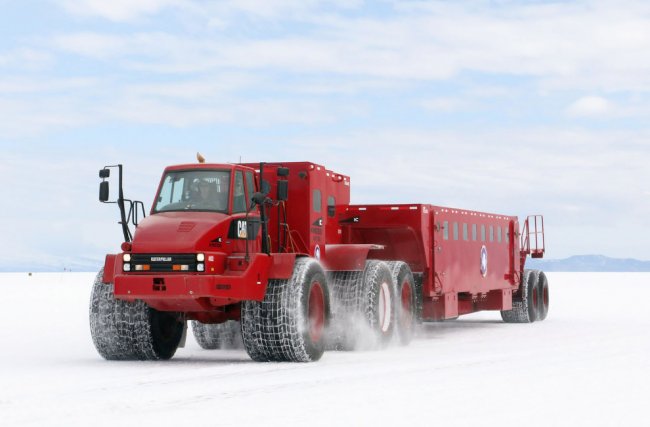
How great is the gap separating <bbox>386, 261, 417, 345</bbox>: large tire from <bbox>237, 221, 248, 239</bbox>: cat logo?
408cm

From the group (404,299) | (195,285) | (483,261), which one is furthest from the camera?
(483,261)

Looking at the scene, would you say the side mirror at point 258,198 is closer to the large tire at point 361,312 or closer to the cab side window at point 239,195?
the cab side window at point 239,195

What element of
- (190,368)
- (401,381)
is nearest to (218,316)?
(190,368)

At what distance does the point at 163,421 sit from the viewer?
10000mm

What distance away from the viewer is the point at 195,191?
52.7 feet

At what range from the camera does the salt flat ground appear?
403 inches

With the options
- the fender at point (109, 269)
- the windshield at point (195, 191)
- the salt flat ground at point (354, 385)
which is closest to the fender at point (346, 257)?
the salt flat ground at point (354, 385)

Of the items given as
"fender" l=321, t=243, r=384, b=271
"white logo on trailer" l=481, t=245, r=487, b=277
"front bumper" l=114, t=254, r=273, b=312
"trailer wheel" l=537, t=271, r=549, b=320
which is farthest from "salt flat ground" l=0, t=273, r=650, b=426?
"trailer wheel" l=537, t=271, r=549, b=320

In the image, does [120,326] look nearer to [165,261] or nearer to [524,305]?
[165,261]

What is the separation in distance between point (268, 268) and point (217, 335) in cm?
461

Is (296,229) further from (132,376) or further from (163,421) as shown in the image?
(163,421)

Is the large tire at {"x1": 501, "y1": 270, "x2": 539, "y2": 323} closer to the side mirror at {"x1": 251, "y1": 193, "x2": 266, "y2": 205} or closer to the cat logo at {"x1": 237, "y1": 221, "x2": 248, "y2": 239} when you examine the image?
the cat logo at {"x1": 237, "y1": 221, "x2": 248, "y2": 239}

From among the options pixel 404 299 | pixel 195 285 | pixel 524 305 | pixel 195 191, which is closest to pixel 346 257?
pixel 404 299

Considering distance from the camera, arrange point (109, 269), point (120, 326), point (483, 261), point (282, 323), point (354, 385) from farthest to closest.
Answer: point (483, 261) < point (120, 326) < point (109, 269) < point (282, 323) < point (354, 385)
